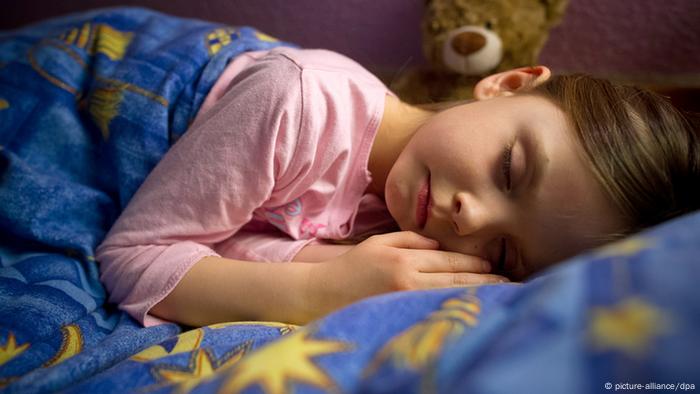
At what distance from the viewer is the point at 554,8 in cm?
122

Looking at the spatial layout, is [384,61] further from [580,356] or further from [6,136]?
[580,356]

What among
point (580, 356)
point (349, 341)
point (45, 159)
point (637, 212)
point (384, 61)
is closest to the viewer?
point (580, 356)

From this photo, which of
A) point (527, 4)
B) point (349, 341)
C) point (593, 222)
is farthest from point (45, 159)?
point (527, 4)

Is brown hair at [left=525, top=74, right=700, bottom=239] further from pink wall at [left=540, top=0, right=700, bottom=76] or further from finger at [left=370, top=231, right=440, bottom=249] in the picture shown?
pink wall at [left=540, top=0, right=700, bottom=76]

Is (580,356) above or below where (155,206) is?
above

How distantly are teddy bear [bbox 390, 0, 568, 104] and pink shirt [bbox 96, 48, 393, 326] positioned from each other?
374mm

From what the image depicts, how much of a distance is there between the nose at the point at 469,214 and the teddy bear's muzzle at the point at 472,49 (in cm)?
53

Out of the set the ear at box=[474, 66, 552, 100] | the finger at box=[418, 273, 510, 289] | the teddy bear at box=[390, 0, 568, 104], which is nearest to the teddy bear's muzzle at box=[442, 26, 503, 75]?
the teddy bear at box=[390, 0, 568, 104]

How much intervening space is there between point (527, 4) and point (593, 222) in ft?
2.24

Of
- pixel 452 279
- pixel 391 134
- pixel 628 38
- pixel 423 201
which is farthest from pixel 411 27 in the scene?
pixel 452 279

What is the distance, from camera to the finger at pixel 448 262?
2.38 feet

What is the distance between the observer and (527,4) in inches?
46.8

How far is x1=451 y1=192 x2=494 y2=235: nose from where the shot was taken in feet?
2.33

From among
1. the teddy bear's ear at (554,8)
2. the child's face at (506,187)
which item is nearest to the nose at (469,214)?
the child's face at (506,187)
